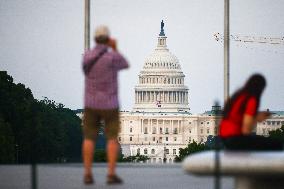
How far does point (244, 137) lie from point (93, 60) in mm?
1792

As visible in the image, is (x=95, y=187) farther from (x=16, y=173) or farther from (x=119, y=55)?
(x=16, y=173)

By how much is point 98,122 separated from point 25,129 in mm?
80779

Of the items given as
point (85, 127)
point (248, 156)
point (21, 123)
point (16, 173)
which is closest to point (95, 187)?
point (85, 127)

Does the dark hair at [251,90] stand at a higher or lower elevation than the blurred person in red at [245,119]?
higher

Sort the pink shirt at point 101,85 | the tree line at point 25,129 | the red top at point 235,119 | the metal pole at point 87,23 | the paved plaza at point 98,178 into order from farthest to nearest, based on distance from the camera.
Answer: the tree line at point 25,129 < the metal pole at point 87,23 < the paved plaza at point 98,178 < the red top at point 235,119 < the pink shirt at point 101,85

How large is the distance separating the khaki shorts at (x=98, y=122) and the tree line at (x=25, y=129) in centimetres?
6102

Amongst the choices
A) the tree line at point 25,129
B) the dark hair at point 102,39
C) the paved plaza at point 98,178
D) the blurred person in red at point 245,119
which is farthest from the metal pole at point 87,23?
the tree line at point 25,129

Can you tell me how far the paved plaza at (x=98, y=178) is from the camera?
57.8ft

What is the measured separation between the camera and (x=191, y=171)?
15.0 m

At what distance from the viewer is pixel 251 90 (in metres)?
15.8

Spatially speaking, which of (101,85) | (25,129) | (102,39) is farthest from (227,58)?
(25,129)

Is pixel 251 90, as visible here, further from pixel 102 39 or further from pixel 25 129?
pixel 25 129

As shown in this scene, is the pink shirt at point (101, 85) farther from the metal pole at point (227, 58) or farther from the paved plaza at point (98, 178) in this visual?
the metal pole at point (227, 58)

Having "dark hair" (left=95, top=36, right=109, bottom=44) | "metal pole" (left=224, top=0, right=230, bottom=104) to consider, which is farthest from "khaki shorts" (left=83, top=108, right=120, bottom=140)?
"metal pole" (left=224, top=0, right=230, bottom=104)
